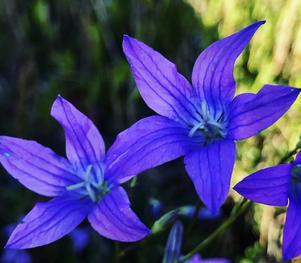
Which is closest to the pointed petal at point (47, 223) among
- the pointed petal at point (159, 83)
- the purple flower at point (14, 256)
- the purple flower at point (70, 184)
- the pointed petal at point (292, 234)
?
the purple flower at point (70, 184)

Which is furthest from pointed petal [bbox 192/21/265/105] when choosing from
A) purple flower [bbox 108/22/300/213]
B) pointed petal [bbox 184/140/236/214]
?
pointed petal [bbox 184/140/236/214]

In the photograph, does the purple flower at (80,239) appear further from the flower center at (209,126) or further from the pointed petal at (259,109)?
the pointed petal at (259,109)

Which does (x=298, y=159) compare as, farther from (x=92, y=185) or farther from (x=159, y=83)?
(x=92, y=185)

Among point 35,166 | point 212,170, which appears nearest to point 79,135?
point 35,166

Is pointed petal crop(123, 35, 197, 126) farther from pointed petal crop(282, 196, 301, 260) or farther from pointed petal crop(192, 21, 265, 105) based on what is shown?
pointed petal crop(282, 196, 301, 260)

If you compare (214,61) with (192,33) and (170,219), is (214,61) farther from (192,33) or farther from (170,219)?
(192,33)
